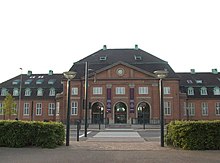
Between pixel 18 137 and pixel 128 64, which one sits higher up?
pixel 128 64

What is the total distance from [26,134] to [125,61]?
4837cm

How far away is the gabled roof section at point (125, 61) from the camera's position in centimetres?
5782

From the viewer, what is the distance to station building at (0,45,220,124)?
55406 mm

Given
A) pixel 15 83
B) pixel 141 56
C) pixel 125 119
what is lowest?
pixel 125 119

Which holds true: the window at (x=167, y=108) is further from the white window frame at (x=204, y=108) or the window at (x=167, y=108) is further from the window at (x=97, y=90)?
the window at (x=97, y=90)

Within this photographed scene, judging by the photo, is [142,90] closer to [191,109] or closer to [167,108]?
[167,108]

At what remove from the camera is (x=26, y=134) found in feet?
43.6

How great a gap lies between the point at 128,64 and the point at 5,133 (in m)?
44.1

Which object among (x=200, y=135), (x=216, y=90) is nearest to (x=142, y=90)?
(x=216, y=90)

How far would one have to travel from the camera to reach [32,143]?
44.2 feet

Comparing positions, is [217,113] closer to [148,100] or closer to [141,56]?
[148,100]

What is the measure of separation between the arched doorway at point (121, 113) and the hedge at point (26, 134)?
42.9 meters

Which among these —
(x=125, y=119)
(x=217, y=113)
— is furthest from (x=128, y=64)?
(x=217, y=113)

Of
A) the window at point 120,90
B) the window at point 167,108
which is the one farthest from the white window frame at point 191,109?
the window at point 120,90
